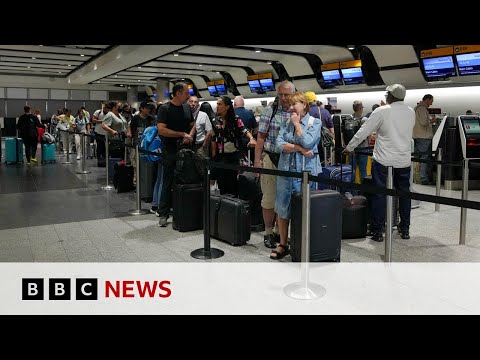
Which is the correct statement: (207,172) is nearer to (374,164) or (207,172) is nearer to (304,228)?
(304,228)

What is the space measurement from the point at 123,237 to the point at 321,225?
2.31 meters

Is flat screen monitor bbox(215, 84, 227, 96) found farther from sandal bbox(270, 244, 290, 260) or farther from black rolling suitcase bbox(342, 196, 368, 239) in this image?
sandal bbox(270, 244, 290, 260)

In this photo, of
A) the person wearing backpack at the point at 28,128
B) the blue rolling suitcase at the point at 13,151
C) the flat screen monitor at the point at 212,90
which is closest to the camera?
the person wearing backpack at the point at 28,128

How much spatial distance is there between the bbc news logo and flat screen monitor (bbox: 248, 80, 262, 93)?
1434cm

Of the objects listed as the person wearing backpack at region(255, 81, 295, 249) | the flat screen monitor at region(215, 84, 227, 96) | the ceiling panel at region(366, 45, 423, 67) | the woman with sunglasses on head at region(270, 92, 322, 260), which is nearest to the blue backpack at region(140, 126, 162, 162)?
the person wearing backpack at region(255, 81, 295, 249)

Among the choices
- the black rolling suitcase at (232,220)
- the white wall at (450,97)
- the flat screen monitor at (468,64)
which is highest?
the flat screen monitor at (468,64)

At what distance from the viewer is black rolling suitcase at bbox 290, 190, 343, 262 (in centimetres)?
399

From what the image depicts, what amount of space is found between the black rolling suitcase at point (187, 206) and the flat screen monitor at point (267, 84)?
39.0 ft

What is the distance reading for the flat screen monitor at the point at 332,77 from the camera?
43.9 ft

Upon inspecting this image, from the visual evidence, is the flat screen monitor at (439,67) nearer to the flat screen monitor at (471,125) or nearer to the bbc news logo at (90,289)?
the flat screen monitor at (471,125)

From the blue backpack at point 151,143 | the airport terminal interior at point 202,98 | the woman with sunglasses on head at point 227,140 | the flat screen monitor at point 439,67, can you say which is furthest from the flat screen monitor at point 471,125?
the blue backpack at point 151,143

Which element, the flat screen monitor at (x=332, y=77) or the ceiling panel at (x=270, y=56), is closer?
the ceiling panel at (x=270, y=56)
